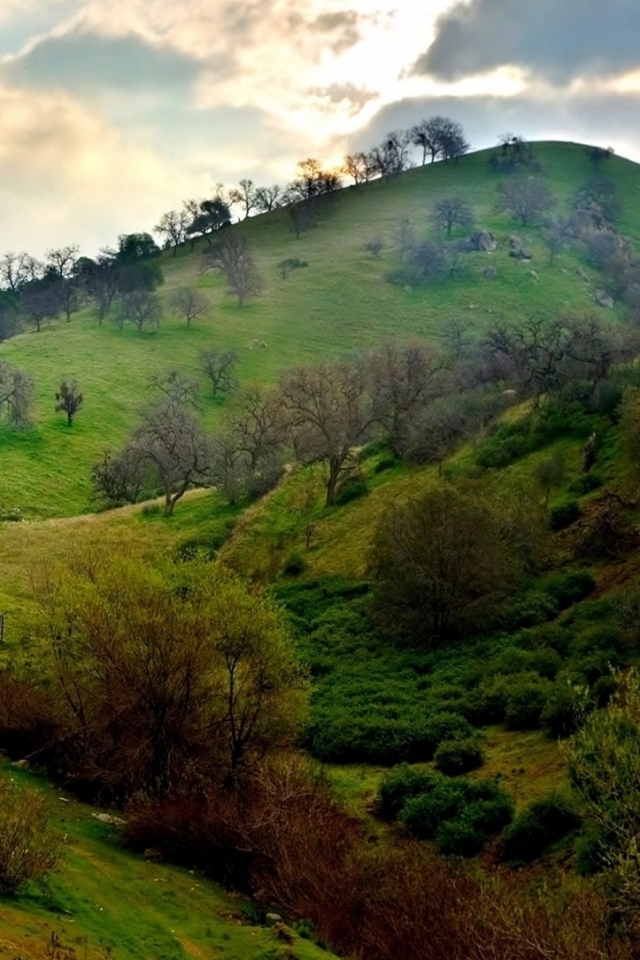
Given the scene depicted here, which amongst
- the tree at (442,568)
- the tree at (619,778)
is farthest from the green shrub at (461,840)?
the tree at (442,568)

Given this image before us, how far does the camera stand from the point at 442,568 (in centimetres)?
4175

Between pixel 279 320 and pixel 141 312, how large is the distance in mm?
22790

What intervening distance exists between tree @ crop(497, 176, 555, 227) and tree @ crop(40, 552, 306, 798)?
160 meters

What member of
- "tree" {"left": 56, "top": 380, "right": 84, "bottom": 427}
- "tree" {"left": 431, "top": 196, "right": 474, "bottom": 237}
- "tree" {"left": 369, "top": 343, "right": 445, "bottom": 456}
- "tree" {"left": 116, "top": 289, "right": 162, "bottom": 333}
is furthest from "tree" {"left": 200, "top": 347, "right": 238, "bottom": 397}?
"tree" {"left": 431, "top": 196, "right": 474, "bottom": 237}

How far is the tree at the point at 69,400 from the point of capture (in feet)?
311

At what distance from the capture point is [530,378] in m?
71.1

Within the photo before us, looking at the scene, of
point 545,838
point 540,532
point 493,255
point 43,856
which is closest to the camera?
point 43,856

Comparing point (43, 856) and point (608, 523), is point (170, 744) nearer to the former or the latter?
point (43, 856)

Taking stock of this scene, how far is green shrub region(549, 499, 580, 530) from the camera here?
46188mm

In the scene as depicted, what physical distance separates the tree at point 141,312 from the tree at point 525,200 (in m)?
84.7

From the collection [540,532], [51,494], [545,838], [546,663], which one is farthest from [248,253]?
[545,838]

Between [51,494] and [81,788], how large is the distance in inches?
2168

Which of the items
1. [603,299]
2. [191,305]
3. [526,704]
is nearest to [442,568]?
[526,704]

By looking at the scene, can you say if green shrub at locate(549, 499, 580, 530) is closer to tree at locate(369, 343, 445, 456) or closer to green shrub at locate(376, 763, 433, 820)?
green shrub at locate(376, 763, 433, 820)
